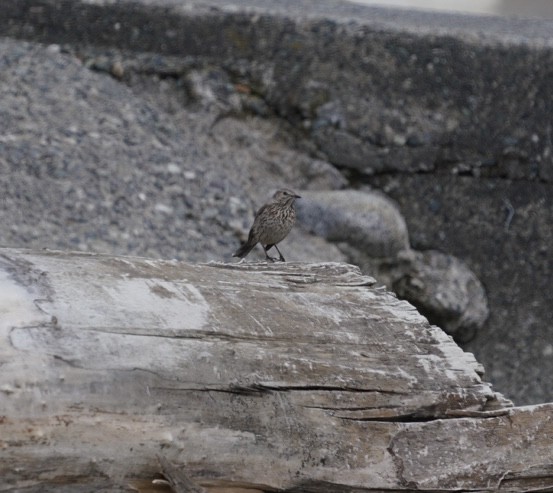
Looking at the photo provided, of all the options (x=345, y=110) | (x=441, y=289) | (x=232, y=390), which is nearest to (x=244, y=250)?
(x=345, y=110)

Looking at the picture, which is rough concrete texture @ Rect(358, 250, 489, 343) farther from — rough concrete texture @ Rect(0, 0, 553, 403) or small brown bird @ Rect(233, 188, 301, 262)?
small brown bird @ Rect(233, 188, 301, 262)

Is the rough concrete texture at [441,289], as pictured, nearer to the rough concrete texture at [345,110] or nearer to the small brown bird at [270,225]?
the rough concrete texture at [345,110]

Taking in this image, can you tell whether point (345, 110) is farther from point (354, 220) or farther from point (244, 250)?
point (244, 250)

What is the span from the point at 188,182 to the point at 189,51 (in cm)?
122

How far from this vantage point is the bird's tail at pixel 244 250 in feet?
23.8

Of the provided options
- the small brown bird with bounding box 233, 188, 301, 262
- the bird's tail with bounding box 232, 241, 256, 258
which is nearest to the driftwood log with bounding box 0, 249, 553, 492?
the small brown bird with bounding box 233, 188, 301, 262

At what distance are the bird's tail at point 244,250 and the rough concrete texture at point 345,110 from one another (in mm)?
662

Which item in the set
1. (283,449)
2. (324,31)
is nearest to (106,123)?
(324,31)

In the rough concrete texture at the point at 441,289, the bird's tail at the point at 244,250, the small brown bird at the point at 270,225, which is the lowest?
the rough concrete texture at the point at 441,289

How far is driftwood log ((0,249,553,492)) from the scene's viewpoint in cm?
332

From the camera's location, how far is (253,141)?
28.5ft

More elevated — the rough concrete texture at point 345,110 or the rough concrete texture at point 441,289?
the rough concrete texture at point 345,110

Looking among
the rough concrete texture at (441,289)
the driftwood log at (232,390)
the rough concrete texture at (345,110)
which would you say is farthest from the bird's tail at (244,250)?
the driftwood log at (232,390)

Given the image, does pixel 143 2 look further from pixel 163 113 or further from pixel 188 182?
pixel 188 182
